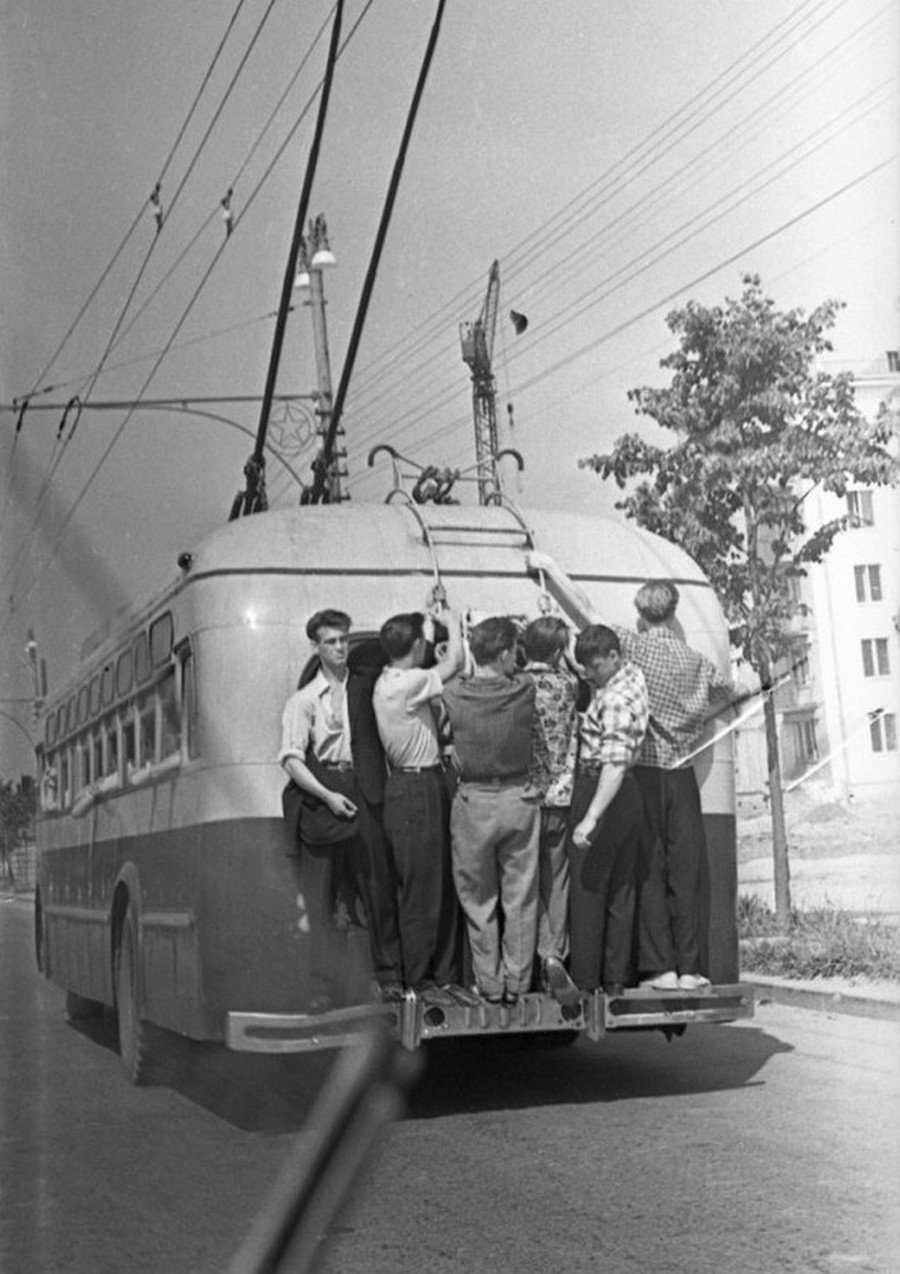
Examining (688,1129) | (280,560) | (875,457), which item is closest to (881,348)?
(875,457)

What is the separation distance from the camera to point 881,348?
306 inches

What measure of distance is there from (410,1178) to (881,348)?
3865 millimetres

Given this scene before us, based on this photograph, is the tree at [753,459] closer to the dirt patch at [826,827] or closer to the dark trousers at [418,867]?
the dirt patch at [826,827]

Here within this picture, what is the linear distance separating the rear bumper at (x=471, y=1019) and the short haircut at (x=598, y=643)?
1.33 m

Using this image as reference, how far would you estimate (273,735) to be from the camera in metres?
7.02

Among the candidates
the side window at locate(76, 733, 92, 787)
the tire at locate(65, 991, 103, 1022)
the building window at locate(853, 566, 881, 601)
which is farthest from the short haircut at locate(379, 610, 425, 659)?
the building window at locate(853, 566, 881, 601)

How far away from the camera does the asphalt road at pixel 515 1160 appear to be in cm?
517

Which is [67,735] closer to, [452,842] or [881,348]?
[452,842]

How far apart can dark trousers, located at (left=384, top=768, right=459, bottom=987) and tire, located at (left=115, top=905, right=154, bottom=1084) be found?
1.85 m

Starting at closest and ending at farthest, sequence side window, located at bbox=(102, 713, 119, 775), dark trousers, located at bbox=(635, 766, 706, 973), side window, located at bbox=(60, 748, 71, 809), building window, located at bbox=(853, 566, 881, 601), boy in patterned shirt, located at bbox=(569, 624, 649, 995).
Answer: boy in patterned shirt, located at bbox=(569, 624, 649, 995) < dark trousers, located at bbox=(635, 766, 706, 973) < side window, located at bbox=(102, 713, 119, 775) < side window, located at bbox=(60, 748, 71, 809) < building window, located at bbox=(853, 566, 881, 601)

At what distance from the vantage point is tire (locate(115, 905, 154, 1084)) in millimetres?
8523

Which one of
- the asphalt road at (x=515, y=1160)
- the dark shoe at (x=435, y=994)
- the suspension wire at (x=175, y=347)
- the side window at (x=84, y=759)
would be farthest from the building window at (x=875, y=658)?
the suspension wire at (x=175, y=347)

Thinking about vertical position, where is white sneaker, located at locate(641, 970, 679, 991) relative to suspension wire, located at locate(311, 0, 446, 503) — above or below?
below

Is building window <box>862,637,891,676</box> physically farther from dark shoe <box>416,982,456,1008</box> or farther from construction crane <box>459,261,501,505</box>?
dark shoe <box>416,982,456,1008</box>
